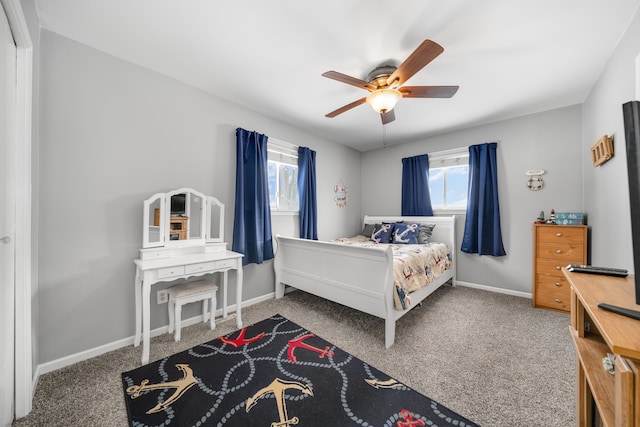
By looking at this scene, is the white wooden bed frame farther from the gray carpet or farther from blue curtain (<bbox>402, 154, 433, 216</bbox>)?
blue curtain (<bbox>402, 154, 433, 216</bbox>)

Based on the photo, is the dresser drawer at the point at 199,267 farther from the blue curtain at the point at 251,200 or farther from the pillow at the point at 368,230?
the pillow at the point at 368,230

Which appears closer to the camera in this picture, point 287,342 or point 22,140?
point 22,140

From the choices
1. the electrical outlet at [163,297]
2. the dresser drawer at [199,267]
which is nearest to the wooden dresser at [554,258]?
the dresser drawer at [199,267]

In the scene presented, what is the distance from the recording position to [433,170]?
13.4ft

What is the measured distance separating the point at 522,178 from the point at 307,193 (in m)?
2.97

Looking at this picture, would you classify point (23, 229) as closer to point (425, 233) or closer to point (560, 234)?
point (425, 233)

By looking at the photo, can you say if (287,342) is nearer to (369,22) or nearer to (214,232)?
(214,232)

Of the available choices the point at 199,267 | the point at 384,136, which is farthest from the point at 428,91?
the point at 199,267

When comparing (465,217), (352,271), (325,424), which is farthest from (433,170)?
(325,424)

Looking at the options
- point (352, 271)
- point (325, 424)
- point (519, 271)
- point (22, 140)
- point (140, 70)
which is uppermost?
point (140, 70)

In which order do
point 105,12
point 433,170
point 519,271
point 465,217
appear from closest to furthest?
1. point 105,12
2. point 519,271
3. point 465,217
4. point 433,170

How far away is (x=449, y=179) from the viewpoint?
155 inches

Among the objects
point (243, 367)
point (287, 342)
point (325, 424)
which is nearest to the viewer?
point (325, 424)

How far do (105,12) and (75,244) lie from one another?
1.69 m
